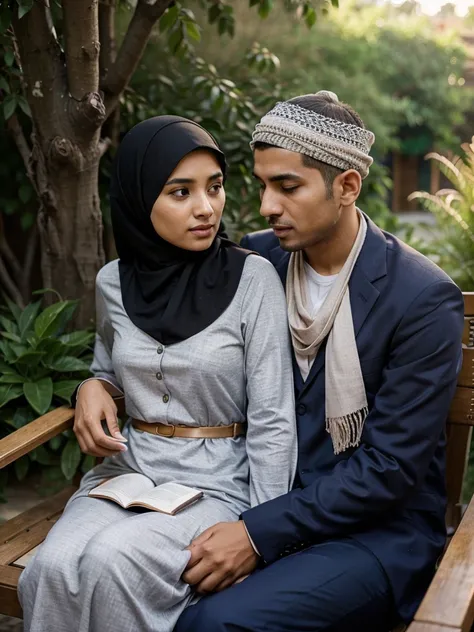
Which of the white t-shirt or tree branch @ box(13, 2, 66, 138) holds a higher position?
tree branch @ box(13, 2, 66, 138)

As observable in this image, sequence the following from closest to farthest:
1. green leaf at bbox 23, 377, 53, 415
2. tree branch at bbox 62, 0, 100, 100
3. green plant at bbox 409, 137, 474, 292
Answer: tree branch at bbox 62, 0, 100, 100 → green leaf at bbox 23, 377, 53, 415 → green plant at bbox 409, 137, 474, 292

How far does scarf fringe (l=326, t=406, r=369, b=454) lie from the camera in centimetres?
235

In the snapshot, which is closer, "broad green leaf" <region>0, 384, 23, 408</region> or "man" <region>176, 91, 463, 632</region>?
Answer: "man" <region>176, 91, 463, 632</region>

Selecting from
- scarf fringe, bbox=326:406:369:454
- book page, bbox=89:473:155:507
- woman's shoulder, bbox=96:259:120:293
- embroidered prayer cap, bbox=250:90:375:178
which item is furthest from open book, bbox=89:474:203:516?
embroidered prayer cap, bbox=250:90:375:178

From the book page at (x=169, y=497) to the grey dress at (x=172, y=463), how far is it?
0.09ft

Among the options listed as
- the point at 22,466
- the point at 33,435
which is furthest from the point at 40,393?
the point at 33,435

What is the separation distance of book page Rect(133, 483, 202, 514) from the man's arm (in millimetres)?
168

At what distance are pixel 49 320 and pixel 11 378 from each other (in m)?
0.31

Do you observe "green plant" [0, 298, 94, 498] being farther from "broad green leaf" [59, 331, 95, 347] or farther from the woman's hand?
the woman's hand

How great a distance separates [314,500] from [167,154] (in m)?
1.05

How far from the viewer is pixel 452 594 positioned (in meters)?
1.88

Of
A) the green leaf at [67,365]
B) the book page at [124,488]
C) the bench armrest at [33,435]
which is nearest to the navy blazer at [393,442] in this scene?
the book page at [124,488]

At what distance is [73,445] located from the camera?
150 inches

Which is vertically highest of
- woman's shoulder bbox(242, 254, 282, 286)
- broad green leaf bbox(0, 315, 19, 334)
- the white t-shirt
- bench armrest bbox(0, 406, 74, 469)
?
woman's shoulder bbox(242, 254, 282, 286)
